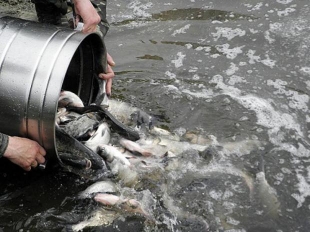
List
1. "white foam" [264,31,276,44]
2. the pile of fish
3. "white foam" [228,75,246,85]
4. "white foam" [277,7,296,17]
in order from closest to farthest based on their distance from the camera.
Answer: the pile of fish → "white foam" [228,75,246,85] → "white foam" [264,31,276,44] → "white foam" [277,7,296,17]

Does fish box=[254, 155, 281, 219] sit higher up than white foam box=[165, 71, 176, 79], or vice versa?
white foam box=[165, 71, 176, 79]

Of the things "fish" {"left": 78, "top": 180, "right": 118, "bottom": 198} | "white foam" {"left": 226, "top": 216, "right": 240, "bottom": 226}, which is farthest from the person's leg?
"white foam" {"left": 226, "top": 216, "right": 240, "bottom": 226}

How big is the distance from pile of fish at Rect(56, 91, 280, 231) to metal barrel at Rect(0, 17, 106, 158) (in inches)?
11.2

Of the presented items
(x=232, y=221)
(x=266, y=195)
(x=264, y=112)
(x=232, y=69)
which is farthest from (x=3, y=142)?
(x=232, y=69)

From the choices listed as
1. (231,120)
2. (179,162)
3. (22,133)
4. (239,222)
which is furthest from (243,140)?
(22,133)

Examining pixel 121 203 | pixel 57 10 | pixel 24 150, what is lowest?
pixel 121 203

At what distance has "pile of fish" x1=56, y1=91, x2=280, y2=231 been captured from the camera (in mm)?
3180

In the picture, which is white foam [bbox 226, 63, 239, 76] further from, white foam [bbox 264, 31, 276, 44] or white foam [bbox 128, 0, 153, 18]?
white foam [bbox 128, 0, 153, 18]

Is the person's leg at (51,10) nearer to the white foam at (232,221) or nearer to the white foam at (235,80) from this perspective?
the white foam at (235,80)

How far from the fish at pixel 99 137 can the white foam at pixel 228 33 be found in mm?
2349

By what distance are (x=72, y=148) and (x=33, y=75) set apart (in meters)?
0.65

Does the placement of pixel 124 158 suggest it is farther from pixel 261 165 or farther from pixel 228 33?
pixel 228 33

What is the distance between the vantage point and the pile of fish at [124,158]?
3180mm

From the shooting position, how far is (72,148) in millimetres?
3193
